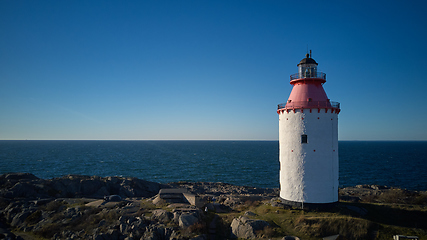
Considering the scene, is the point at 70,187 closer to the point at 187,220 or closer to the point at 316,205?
the point at 187,220

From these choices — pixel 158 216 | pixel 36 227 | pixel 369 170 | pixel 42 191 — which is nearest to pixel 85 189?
pixel 42 191

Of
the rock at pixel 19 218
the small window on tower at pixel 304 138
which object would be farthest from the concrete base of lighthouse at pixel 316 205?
the rock at pixel 19 218

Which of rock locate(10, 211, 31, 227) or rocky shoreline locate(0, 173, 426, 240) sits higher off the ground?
rocky shoreline locate(0, 173, 426, 240)

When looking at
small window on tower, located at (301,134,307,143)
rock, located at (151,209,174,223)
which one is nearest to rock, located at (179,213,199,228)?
rock, located at (151,209,174,223)

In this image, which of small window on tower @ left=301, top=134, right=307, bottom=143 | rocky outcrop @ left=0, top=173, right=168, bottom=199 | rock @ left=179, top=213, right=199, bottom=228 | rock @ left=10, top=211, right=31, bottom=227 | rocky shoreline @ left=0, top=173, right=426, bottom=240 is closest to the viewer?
rocky shoreline @ left=0, top=173, right=426, bottom=240

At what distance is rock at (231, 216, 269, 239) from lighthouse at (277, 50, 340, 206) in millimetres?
5570

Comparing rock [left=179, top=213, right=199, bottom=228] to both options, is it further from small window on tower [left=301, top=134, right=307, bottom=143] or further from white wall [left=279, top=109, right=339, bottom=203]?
small window on tower [left=301, top=134, right=307, bottom=143]

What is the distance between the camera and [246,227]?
19.6 metres

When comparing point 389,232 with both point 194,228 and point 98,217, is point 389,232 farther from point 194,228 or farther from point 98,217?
point 98,217

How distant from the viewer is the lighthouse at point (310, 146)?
75.2 feet

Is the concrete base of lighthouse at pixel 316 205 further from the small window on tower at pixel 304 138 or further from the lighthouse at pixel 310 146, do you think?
the small window on tower at pixel 304 138

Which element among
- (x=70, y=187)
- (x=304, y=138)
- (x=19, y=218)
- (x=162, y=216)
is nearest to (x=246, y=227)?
(x=162, y=216)

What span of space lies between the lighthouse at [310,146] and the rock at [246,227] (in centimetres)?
557

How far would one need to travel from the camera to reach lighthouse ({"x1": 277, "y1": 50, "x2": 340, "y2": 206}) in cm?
2291
